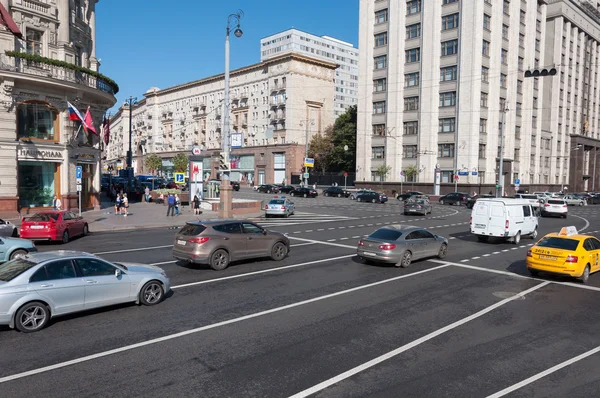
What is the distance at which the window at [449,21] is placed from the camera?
61.9m

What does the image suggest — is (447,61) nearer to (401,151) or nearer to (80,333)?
(401,151)

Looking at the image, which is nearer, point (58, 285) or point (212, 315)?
point (58, 285)

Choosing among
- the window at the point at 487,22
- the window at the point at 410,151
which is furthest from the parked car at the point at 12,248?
the window at the point at 487,22

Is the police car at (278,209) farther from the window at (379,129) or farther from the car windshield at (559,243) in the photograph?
the window at (379,129)

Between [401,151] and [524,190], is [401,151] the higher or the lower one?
the higher one

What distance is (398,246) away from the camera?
51.8ft

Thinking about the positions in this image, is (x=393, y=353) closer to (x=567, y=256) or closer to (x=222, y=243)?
(x=222, y=243)

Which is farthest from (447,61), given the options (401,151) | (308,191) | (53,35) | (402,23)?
(53,35)

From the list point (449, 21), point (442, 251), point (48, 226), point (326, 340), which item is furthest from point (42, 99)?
point (449, 21)

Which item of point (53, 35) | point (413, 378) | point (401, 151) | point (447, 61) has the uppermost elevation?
point (447, 61)

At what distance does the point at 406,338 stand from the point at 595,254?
9.18m

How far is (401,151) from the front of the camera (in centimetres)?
6794

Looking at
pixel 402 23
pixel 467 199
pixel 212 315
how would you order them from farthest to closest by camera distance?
pixel 402 23 < pixel 467 199 < pixel 212 315

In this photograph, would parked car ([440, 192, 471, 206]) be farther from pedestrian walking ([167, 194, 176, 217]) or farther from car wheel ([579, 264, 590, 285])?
car wheel ([579, 264, 590, 285])
